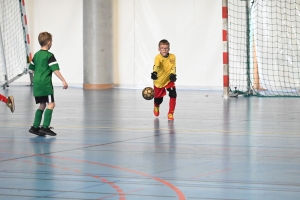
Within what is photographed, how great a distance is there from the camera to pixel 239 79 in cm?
1861

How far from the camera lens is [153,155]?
7.09 m

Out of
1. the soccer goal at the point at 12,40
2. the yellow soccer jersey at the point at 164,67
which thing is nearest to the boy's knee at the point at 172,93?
the yellow soccer jersey at the point at 164,67

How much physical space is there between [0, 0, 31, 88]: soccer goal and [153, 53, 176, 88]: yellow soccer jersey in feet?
37.0

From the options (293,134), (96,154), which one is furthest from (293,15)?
(96,154)


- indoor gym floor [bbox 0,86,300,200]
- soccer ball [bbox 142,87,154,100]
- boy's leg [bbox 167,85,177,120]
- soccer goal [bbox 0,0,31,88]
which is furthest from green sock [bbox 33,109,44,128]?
soccer goal [bbox 0,0,31,88]

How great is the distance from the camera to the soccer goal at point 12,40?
2239 cm

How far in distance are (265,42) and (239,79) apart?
1271mm

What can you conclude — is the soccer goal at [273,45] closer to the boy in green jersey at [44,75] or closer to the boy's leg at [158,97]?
the boy's leg at [158,97]

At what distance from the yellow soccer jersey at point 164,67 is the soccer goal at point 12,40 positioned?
1126 centimetres

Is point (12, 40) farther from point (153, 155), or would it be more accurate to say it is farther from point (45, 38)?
point (153, 155)

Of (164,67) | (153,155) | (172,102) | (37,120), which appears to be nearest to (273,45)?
(164,67)

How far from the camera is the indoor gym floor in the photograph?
5289 mm

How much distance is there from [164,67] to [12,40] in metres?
12.1

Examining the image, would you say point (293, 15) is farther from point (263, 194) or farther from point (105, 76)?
point (263, 194)
